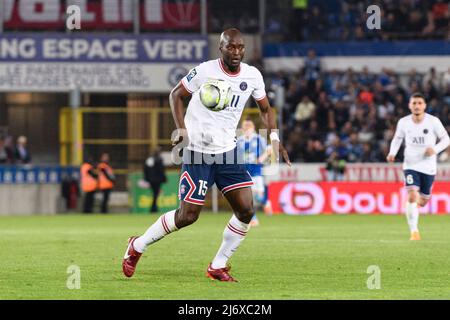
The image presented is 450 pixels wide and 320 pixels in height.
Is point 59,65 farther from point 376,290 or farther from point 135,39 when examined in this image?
point 376,290

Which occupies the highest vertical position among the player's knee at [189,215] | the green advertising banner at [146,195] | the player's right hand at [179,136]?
the player's right hand at [179,136]

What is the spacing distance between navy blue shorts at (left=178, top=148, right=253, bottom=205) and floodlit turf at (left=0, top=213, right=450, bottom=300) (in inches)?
35.3

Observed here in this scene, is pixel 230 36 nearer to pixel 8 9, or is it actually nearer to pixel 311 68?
pixel 311 68

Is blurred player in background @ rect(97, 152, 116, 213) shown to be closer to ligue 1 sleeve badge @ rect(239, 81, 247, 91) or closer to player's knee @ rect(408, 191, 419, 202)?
player's knee @ rect(408, 191, 419, 202)

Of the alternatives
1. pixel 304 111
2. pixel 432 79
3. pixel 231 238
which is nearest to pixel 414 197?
pixel 231 238

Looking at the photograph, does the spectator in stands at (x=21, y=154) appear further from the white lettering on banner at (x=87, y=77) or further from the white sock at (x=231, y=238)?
the white sock at (x=231, y=238)

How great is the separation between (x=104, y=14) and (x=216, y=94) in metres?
25.4

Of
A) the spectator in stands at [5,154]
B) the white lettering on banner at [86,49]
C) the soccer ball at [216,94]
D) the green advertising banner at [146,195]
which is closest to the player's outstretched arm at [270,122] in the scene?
the soccer ball at [216,94]

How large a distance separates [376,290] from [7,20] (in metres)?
27.2

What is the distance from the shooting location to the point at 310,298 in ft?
34.2

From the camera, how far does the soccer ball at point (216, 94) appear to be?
12.0 meters

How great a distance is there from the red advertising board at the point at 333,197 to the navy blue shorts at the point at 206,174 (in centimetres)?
1899

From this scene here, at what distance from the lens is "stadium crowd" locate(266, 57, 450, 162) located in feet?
113

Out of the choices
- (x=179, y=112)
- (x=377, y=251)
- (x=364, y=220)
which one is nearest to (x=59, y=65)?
(x=364, y=220)
